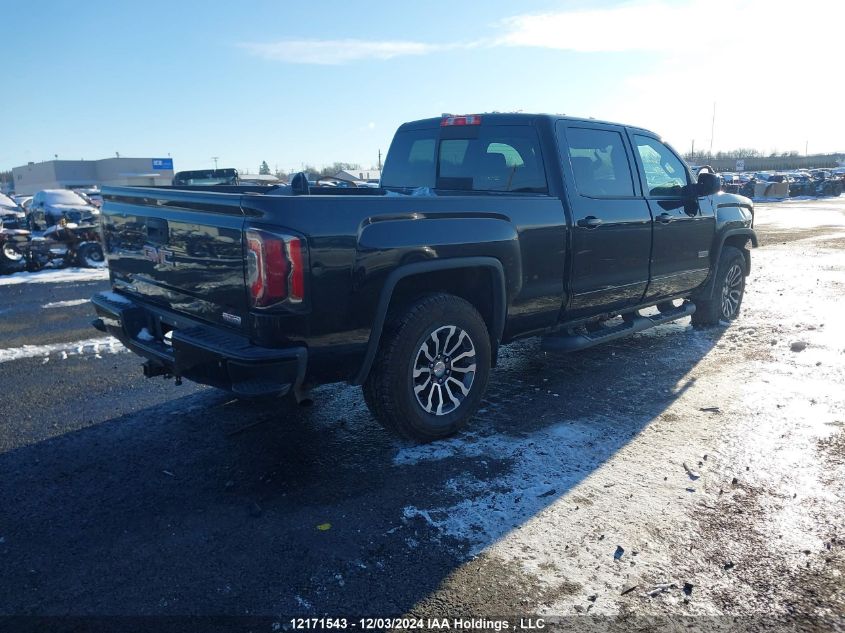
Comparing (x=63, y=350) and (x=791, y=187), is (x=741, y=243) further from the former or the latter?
(x=791, y=187)

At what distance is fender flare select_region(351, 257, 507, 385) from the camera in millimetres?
3475

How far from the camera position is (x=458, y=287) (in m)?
4.10

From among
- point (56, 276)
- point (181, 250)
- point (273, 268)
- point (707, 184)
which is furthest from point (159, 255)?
point (56, 276)

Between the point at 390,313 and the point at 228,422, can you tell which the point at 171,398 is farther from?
the point at 390,313

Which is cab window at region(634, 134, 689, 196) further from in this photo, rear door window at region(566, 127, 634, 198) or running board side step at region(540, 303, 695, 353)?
running board side step at region(540, 303, 695, 353)

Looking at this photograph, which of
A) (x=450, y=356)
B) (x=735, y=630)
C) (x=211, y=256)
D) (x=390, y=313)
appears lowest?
(x=735, y=630)

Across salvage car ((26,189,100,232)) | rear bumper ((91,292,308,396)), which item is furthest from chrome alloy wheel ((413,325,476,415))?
salvage car ((26,189,100,232))

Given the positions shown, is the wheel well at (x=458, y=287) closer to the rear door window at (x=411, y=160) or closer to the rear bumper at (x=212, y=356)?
the rear bumper at (x=212, y=356)

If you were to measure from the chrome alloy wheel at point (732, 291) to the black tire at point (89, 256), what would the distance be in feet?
40.5

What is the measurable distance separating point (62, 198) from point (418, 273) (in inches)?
840

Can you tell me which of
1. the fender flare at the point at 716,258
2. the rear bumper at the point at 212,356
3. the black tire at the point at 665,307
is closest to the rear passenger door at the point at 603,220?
the black tire at the point at 665,307

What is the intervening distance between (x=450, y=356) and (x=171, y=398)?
7.67 ft

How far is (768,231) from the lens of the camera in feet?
60.8

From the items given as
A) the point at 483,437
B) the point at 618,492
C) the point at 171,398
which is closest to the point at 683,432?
the point at 618,492
